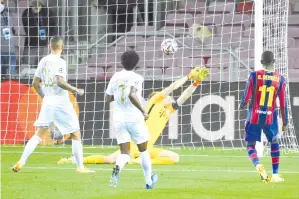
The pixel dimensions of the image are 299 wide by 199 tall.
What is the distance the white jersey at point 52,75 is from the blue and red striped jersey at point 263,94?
2.60 meters

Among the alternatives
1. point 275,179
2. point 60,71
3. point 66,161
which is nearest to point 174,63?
point 66,161

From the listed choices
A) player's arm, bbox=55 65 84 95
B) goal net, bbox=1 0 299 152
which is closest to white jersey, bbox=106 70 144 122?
player's arm, bbox=55 65 84 95

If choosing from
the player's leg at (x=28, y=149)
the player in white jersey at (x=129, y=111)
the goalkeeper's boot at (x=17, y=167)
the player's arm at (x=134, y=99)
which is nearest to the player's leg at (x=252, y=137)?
the player in white jersey at (x=129, y=111)

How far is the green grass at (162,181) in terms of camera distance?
11125mm

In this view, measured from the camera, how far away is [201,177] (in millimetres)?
13477

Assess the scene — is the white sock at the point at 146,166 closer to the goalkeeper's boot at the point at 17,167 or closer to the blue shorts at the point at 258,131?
the blue shorts at the point at 258,131

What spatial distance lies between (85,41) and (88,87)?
2.90m

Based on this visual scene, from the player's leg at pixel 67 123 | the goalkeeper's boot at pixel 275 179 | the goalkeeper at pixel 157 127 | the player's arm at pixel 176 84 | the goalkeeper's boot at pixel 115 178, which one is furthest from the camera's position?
the goalkeeper at pixel 157 127

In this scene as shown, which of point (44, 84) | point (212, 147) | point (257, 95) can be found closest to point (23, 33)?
point (212, 147)

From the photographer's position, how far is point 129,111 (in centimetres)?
1181

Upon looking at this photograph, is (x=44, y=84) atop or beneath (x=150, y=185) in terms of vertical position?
atop

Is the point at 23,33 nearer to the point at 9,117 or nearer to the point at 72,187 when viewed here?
the point at 9,117

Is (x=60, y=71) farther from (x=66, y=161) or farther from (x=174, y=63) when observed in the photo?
(x=174, y=63)

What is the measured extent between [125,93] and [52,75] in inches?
100
